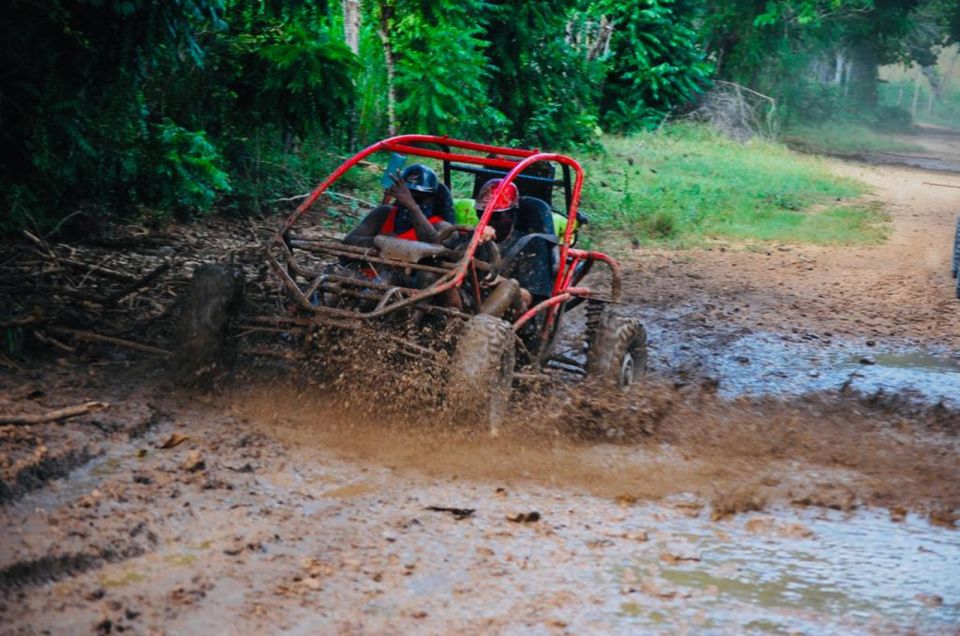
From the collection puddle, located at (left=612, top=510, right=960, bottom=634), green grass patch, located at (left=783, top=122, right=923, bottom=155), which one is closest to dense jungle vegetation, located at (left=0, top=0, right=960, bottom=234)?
puddle, located at (left=612, top=510, right=960, bottom=634)

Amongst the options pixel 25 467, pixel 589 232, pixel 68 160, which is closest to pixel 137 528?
pixel 25 467

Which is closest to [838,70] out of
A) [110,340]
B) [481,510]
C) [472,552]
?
[110,340]

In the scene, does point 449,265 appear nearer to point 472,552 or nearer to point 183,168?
point 472,552

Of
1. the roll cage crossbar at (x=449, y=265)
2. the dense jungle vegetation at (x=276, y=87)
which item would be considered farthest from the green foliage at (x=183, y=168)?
the roll cage crossbar at (x=449, y=265)

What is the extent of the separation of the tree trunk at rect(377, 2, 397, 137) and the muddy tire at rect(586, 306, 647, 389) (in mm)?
7636

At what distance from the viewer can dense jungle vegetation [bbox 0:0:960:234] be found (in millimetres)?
7660

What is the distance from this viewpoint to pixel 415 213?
6.93 metres

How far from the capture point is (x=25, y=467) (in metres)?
4.92

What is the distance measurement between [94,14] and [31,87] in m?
0.64

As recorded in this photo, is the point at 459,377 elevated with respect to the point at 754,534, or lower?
elevated

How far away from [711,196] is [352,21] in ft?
19.0

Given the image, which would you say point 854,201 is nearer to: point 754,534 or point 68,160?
point 68,160

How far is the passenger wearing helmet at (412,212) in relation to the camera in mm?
6977

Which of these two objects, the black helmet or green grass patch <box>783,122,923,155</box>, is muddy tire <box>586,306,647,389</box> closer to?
the black helmet
